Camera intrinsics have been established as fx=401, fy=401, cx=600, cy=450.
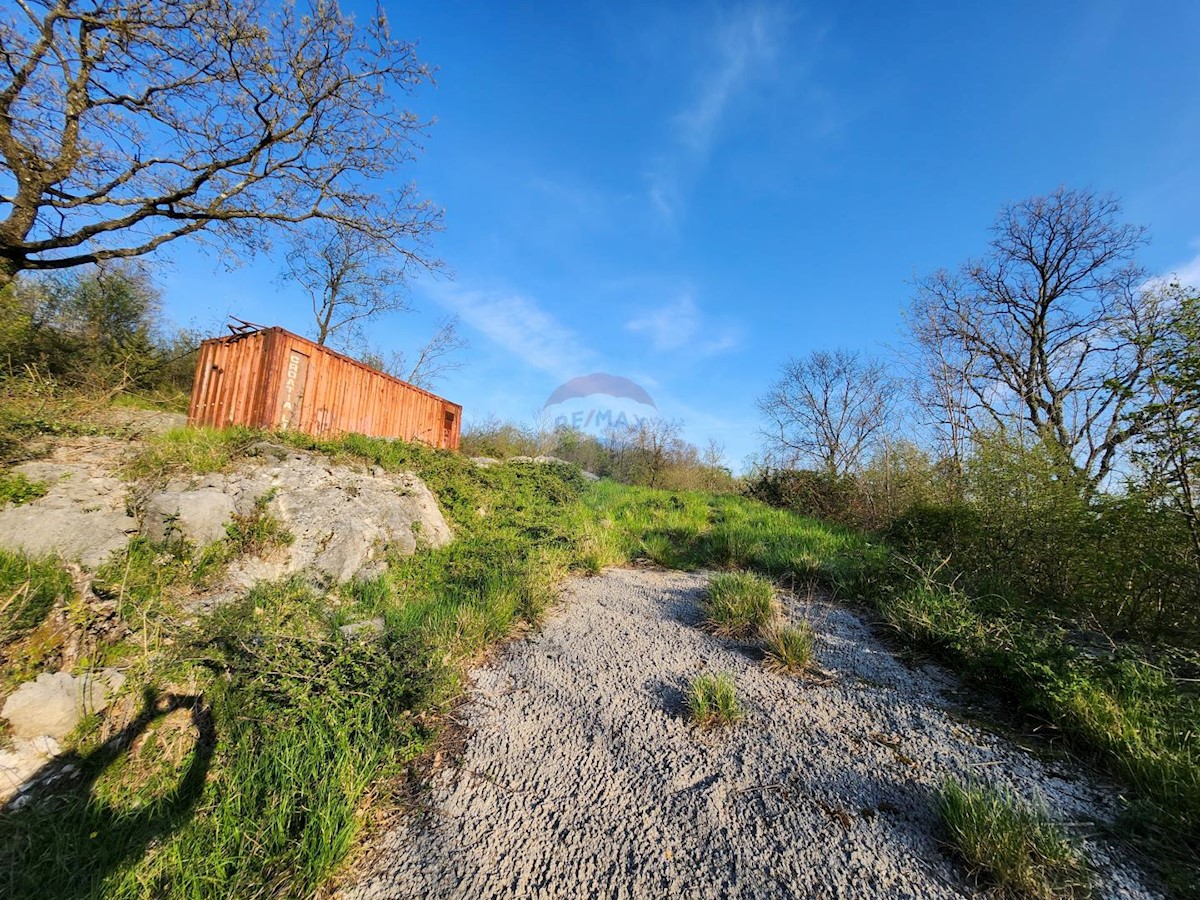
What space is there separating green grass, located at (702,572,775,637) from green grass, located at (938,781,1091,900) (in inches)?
74.1

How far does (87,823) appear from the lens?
2.02m

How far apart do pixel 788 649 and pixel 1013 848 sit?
1731mm

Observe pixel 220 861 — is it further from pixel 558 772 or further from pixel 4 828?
pixel 558 772

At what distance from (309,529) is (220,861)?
158 inches

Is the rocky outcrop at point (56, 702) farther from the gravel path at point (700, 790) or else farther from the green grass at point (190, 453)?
the green grass at point (190, 453)

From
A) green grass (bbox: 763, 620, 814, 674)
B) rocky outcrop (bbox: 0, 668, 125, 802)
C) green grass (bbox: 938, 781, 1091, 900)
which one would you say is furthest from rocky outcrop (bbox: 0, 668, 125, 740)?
green grass (bbox: 938, 781, 1091, 900)

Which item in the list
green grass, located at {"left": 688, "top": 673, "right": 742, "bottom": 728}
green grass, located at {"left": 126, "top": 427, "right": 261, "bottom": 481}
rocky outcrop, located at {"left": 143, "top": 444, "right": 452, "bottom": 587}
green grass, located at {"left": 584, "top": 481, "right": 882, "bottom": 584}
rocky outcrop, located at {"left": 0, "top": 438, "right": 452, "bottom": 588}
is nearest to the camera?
green grass, located at {"left": 688, "top": 673, "right": 742, "bottom": 728}

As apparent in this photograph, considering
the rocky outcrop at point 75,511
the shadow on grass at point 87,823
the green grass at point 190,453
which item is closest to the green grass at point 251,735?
the shadow on grass at point 87,823

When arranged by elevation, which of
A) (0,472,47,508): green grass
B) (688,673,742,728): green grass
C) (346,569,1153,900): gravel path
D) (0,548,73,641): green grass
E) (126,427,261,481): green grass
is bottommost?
(346,569,1153,900): gravel path

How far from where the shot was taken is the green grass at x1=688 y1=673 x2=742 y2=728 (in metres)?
2.71

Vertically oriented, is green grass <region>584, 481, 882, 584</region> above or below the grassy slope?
above

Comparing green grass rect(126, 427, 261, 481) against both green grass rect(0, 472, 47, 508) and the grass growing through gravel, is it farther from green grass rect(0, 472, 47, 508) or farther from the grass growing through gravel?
the grass growing through gravel

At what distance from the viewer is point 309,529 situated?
16.9ft

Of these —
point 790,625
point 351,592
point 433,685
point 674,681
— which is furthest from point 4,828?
point 790,625
